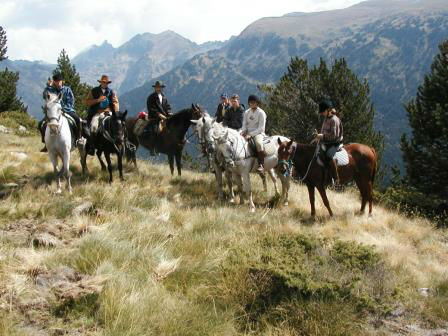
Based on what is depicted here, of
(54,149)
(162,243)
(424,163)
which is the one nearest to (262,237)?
(162,243)

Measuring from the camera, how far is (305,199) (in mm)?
12125

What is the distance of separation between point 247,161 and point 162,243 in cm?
502

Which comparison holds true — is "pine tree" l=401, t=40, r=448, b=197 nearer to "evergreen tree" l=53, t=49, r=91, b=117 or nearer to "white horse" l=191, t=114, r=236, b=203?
"white horse" l=191, t=114, r=236, b=203

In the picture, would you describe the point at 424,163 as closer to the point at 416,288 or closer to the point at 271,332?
the point at 416,288

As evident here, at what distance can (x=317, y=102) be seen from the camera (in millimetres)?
31891

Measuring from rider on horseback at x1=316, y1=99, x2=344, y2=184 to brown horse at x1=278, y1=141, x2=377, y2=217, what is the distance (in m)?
0.25

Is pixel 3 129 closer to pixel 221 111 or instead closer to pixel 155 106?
pixel 155 106

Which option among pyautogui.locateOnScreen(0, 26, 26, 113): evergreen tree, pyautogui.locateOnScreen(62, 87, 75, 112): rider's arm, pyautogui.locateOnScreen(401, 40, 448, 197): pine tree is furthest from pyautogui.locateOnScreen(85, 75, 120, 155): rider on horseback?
pyautogui.locateOnScreen(0, 26, 26, 113): evergreen tree

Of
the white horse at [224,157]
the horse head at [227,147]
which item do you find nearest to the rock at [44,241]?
the white horse at [224,157]

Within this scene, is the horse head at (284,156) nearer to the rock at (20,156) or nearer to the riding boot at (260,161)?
the riding boot at (260,161)

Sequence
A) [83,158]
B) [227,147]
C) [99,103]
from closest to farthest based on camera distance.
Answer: [227,147] → [99,103] → [83,158]

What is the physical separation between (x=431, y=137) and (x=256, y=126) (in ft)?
54.3

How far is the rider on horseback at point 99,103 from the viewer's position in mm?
12320

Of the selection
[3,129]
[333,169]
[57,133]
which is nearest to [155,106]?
[57,133]
